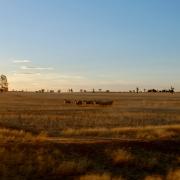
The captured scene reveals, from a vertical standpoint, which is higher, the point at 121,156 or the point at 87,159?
the point at 121,156

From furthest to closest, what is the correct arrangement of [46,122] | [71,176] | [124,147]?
[46,122] < [124,147] < [71,176]

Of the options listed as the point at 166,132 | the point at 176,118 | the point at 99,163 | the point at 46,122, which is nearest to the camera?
the point at 99,163

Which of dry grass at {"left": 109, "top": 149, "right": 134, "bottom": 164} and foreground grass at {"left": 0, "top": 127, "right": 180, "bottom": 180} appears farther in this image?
dry grass at {"left": 109, "top": 149, "right": 134, "bottom": 164}

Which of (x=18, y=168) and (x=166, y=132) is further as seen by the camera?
(x=166, y=132)

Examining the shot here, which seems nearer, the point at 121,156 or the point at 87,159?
the point at 87,159

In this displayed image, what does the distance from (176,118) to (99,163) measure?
30255mm

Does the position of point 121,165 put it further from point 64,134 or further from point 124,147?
point 64,134

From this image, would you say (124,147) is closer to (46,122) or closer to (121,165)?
(121,165)

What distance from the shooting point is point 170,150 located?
2880cm

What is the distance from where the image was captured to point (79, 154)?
25.9 meters

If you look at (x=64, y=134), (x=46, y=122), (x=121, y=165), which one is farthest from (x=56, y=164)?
(x=46, y=122)

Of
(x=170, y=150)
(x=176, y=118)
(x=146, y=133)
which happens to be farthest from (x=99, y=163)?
(x=176, y=118)

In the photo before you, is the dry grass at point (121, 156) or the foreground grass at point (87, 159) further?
the dry grass at point (121, 156)

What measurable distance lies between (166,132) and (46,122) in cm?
1545
